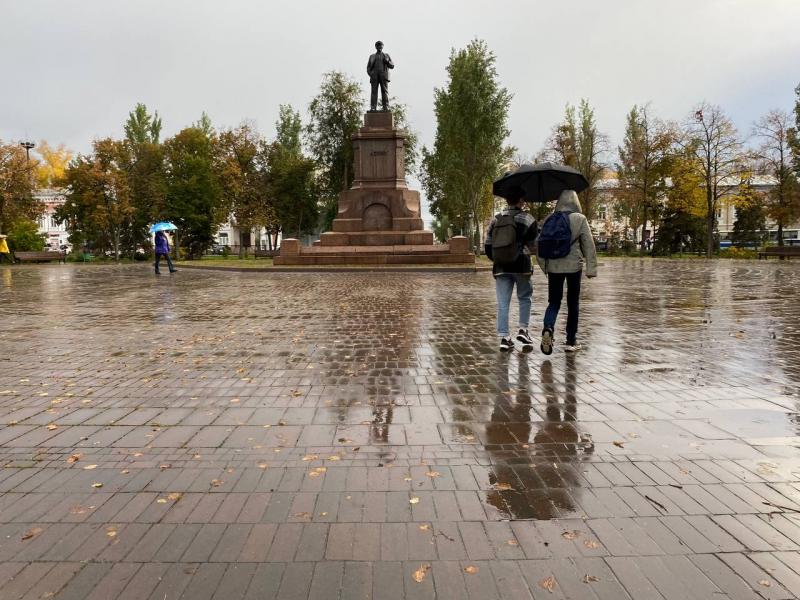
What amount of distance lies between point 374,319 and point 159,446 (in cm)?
631

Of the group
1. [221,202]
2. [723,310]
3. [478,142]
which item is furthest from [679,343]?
[221,202]

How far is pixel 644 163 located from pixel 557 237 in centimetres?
4807

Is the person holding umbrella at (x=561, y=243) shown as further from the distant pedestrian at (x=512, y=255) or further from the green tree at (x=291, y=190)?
the green tree at (x=291, y=190)

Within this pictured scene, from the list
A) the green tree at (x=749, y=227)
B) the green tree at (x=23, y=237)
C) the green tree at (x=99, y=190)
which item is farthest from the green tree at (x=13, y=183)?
the green tree at (x=749, y=227)

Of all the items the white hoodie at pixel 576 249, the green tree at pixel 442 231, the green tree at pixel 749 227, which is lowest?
the white hoodie at pixel 576 249

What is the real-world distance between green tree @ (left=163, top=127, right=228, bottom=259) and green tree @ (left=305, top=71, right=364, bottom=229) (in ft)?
31.1

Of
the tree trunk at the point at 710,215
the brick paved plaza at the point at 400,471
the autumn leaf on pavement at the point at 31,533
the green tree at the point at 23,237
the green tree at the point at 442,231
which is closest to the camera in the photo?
the brick paved plaza at the point at 400,471

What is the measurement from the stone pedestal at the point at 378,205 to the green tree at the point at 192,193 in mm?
24205

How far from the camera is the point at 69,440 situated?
413cm

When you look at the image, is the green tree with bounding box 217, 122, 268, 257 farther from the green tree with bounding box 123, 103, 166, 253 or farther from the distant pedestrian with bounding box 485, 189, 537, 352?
the distant pedestrian with bounding box 485, 189, 537, 352

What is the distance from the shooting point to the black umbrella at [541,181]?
24.1 feet

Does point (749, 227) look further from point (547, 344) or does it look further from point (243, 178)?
point (547, 344)

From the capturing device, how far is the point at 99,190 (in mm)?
44562

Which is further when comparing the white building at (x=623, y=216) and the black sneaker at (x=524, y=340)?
the white building at (x=623, y=216)
